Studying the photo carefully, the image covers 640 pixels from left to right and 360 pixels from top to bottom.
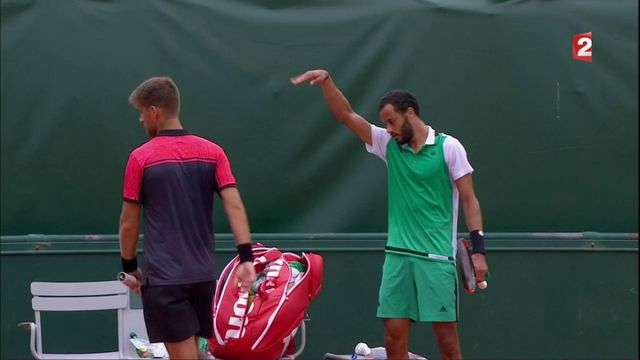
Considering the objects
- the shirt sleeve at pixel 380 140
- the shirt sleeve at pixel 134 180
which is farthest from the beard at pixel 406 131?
the shirt sleeve at pixel 134 180

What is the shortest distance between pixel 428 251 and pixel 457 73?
1.79 m

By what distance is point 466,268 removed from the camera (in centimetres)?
552

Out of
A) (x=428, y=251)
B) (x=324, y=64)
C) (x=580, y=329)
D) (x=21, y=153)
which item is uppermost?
(x=324, y=64)

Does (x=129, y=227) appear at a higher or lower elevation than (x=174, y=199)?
lower

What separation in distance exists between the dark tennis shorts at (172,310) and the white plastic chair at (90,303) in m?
1.38

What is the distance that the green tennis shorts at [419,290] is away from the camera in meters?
5.36

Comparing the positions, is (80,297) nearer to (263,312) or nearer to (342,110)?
(263,312)

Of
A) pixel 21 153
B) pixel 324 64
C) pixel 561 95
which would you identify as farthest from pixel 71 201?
pixel 561 95

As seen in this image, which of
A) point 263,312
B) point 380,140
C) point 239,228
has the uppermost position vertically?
point 380,140

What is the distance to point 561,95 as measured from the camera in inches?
267

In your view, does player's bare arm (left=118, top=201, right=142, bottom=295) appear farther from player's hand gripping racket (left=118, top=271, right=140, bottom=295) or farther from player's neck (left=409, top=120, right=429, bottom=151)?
player's neck (left=409, top=120, right=429, bottom=151)

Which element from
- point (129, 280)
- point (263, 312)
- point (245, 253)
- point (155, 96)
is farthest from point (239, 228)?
point (263, 312)

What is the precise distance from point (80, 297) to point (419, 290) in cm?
208

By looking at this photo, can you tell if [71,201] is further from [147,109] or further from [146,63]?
[147,109]
